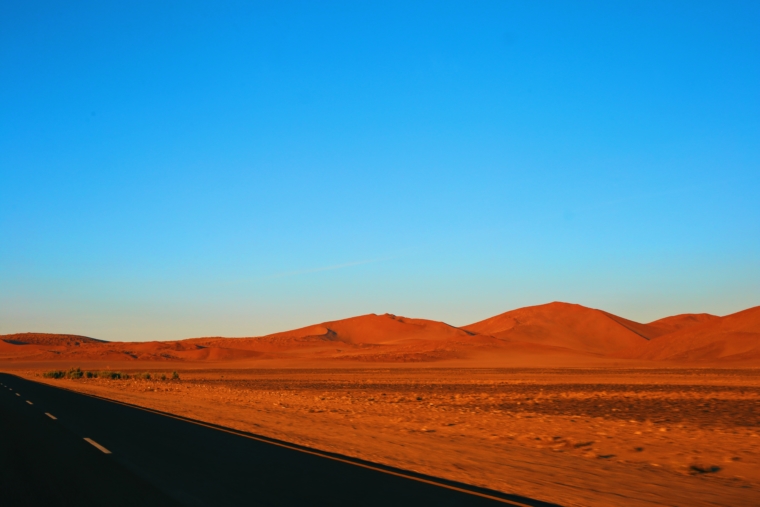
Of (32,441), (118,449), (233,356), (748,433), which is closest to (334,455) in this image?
(118,449)

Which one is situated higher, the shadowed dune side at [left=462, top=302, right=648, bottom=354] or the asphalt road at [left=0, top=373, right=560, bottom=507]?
the shadowed dune side at [left=462, top=302, right=648, bottom=354]

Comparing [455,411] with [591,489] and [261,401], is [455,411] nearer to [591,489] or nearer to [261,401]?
[261,401]

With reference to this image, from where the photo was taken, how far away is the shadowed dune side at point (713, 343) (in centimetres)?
10309

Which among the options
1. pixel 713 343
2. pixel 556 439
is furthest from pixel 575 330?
pixel 556 439

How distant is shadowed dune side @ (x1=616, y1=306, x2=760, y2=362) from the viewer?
103088mm

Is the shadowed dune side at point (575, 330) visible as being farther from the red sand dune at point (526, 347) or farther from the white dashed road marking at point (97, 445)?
the white dashed road marking at point (97, 445)

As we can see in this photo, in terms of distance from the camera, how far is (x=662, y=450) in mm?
15258

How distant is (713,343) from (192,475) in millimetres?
116393

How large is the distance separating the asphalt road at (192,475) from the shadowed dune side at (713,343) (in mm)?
97609

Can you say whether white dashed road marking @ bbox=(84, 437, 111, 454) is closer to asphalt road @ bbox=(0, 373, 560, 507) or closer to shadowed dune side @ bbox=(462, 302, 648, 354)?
asphalt road @ bbox=(0, 373, 560, 507)

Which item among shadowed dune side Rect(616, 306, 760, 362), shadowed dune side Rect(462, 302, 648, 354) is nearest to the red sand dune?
shadowed dune side Rect(616, 306, 760, 362)

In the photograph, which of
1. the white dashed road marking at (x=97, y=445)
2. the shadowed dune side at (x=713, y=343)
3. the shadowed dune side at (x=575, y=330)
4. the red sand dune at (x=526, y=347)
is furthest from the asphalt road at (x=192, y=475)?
the shadowed dune side at (x=575, y=330)

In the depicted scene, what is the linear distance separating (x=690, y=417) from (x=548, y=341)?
144 metres

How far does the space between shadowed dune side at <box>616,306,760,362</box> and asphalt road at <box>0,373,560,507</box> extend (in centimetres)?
9761
